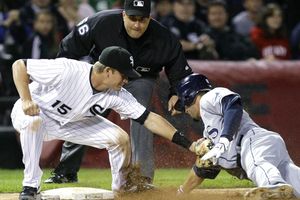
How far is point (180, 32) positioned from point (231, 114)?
6.00 meters

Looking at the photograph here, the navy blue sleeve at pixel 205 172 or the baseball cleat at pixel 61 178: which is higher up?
the navy blue sleeve at pixel 205 172

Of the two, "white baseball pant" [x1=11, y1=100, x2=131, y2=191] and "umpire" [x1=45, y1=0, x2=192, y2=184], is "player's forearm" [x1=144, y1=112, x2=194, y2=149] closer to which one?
"white baseball pant" [x1=11, y1=100, x2=131, y2=191]

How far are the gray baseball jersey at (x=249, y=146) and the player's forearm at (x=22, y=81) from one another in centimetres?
146

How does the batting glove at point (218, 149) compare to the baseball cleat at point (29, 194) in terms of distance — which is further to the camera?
the baseball cleat at point (29, 194)

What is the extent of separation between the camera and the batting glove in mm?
6785

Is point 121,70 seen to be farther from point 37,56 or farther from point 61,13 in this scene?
point 61,13

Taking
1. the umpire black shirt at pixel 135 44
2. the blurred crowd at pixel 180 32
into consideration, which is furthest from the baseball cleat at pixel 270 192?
the blurred crowd at pixel 180 32

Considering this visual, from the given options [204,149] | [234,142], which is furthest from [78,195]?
[234,142]

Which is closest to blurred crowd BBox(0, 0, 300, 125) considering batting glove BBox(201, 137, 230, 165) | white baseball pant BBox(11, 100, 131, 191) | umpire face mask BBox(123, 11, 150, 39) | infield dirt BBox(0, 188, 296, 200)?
umpire face mask BBox(123, 11, 150, 39)

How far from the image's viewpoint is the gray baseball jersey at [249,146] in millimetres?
7000

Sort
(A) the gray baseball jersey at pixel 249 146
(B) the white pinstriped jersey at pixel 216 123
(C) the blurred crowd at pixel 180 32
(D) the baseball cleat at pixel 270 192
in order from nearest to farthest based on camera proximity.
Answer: (D) the baseball cleat at pixel 270 192
(A) the gray baseball jersey at pixel 249 146
(B) the white pinstriped jersey at pixel 216 123
(C) the blurred crowd at pixel 180 32

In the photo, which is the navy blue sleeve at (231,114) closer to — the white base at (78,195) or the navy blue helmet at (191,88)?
the navy blue helmet at (191,88)

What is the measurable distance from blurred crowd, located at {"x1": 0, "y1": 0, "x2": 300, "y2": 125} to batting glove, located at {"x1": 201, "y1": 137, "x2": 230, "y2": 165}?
568 centimetres

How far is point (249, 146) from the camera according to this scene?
23.4 feet
